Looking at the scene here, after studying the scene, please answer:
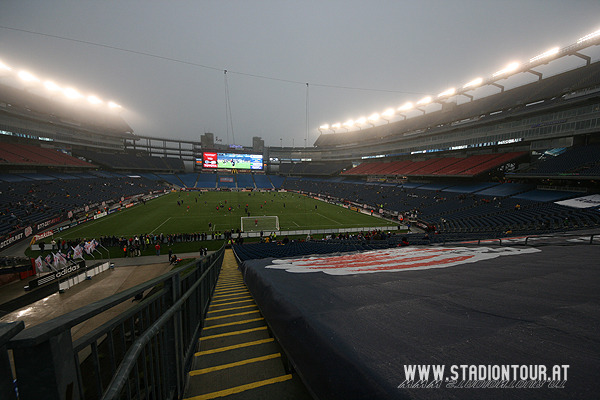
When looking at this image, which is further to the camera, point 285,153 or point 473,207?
point 285,153

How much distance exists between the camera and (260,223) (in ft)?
106

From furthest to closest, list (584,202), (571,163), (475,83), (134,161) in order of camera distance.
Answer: (134,161), (475,83), (571,163), (584,202)

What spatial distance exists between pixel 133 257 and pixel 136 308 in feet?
70.5

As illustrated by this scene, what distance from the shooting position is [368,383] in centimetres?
141

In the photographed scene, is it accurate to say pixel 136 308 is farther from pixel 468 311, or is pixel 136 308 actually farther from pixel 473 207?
pixel 473 207

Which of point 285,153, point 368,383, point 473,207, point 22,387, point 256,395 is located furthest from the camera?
point 285,153

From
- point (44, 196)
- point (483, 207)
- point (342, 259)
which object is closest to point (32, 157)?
point (44, 196)

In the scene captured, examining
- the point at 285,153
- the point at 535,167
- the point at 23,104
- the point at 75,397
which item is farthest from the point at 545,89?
the point at 23,104

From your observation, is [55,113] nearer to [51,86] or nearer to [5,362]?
[51,86]

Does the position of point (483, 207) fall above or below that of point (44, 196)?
below

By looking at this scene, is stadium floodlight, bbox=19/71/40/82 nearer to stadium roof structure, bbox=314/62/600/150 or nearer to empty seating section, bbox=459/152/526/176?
stadium roof structure, bbox=314/62/600/150

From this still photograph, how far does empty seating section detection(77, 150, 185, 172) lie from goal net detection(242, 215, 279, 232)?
202 ft

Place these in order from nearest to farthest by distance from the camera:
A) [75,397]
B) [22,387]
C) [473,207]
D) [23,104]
→ 1. [22,387]
2. [75,397]
3. [473,207]
4. [23,104]

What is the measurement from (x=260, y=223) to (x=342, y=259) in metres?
24.7
